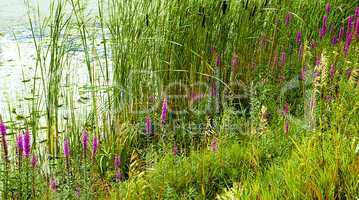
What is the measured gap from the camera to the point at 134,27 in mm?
2807

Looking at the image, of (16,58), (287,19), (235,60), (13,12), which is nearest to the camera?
(235,60)

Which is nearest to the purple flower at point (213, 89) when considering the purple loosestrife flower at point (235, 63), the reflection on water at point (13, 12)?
the purple loosestrife flower at point (235, 63)

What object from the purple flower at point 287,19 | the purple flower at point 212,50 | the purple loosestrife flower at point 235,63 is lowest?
the purple loosestrife flower at point 235,63

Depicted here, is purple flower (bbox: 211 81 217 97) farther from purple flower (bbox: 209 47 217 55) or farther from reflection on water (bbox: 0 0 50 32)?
reflection on water (bbox: 0 0 50 32)

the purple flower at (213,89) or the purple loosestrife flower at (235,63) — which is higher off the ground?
the purple loosestrife flower at (235,63)

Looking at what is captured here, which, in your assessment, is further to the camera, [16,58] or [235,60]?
[16,58]

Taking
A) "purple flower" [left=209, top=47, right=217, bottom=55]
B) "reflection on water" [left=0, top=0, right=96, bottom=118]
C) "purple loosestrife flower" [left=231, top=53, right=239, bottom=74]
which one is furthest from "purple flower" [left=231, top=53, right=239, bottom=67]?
"reflection on water" [left=0, top=0, right=96, bottom=118]

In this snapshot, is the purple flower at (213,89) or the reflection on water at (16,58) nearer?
the purple flower at (213,89)

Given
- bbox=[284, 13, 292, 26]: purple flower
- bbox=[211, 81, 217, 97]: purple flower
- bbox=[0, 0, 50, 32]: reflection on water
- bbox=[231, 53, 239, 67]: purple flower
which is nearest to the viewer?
bbox=[231, 53, 239, 67]: purple flower

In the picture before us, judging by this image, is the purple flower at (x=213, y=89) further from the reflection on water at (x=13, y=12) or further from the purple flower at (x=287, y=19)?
the reflection on water at (x=13, y=12)

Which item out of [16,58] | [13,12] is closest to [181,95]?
[16,58]

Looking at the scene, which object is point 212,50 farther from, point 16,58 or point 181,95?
point 16,58

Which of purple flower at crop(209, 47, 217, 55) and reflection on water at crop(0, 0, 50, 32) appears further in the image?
reflection on water at crop(0, 0, 50, 32)

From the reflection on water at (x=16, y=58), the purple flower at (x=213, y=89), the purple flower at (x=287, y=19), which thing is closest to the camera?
the purple flower at (x=213, y=89)
